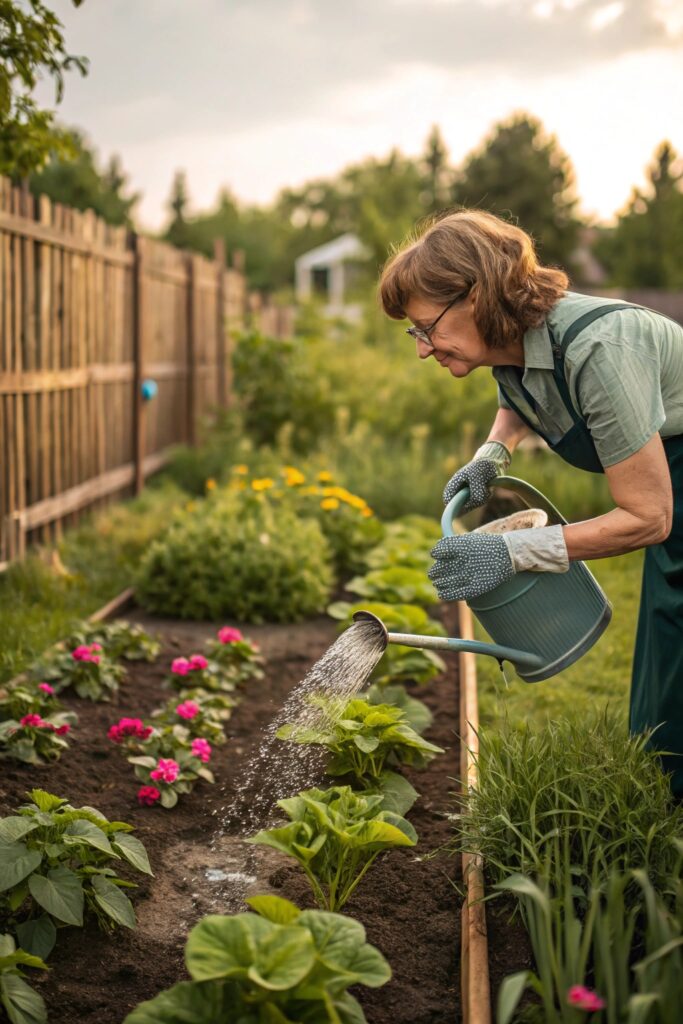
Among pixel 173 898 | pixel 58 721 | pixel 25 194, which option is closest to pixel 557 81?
pixel 25 194

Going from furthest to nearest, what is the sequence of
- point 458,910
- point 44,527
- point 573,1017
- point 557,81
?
1. point 557,81
2. point 44,527
3. point 458,910
4. point 573,1017

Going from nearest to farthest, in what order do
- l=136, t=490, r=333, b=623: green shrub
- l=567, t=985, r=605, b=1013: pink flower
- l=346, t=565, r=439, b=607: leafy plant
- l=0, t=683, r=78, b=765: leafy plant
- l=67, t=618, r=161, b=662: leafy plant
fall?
1. l=567, t=985, r=605, b=1013: pink flower
2. l=0, t=683, r=78, b=765: leafy plant
3. l=67, t=618, r=161, b=662: leafy plant
4. l=346, t=565, r=439, b=607: leafy plant
5. l=136, t=490, r=333, b=623: green shrub

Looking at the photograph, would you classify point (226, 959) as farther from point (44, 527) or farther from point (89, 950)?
point (44, 527)

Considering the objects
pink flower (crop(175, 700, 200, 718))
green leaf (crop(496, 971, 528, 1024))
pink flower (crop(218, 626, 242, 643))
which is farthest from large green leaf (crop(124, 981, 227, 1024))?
pink flower (crop(218, 626, 242, 643))

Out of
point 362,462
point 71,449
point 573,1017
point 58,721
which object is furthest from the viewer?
point 362,462

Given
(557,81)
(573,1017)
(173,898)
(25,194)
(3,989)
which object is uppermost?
(557,81)

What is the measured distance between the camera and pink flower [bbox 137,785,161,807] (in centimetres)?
294

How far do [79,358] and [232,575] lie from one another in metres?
2.16

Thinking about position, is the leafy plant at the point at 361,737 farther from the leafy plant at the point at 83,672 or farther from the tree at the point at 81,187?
the tree at the point at 81,187

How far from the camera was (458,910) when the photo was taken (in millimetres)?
2486

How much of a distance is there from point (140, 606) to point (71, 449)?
1528 mm

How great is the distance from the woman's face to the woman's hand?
18.5 inches

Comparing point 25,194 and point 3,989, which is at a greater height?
point 25,194

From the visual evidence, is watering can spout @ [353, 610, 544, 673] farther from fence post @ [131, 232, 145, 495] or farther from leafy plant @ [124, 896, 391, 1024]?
fence post @ [131, 232, 145, 495]
